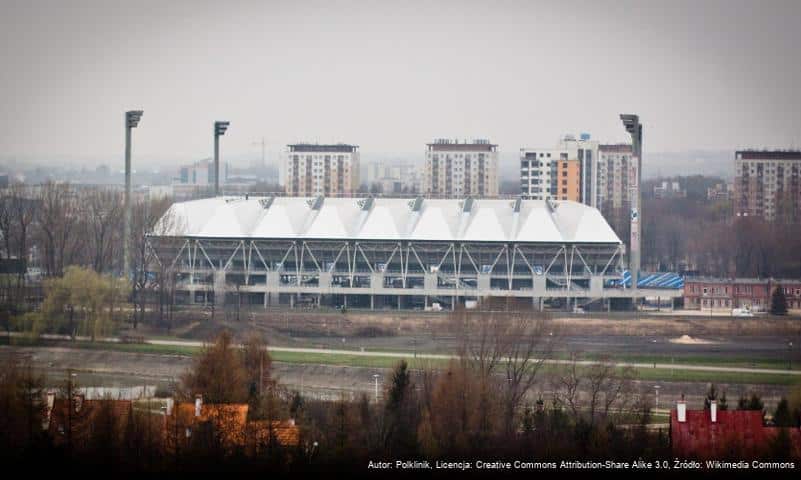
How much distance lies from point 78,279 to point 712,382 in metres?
14.3

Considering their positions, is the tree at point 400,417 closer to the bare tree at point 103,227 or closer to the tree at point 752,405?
the tree at point 752,405

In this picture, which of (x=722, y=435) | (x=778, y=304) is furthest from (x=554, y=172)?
(x=722, y=435)

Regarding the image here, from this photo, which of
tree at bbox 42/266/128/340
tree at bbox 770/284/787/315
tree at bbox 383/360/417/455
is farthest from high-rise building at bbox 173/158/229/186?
tree at bbox 383/360/417/455

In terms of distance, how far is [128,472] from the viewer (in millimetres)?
17672

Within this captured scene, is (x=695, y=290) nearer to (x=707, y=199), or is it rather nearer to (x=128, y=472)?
(x=128, y=472)

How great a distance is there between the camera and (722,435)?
60.0 ft

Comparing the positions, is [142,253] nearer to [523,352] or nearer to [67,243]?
[67,243]

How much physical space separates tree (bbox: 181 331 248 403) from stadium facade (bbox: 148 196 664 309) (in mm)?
12963

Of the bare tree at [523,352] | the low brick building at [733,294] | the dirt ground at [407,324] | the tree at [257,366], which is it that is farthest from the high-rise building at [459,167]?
the tree at [257,366]

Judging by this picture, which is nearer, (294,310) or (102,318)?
(102,318)

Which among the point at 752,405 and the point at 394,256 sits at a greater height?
the point at 394,256

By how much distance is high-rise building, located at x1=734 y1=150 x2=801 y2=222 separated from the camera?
57.5m

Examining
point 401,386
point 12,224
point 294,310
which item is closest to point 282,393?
point 401,386

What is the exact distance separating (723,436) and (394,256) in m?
18.7
